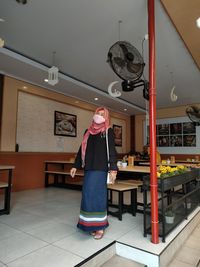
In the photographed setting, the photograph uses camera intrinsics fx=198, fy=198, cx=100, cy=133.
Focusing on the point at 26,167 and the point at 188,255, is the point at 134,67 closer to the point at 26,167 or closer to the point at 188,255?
the point at 188,255

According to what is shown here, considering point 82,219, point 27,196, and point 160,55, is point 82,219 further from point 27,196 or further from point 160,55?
point 160,55

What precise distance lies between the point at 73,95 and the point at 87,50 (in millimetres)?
2608

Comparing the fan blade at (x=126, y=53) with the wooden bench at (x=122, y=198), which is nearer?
the fan blade at (x=126, y=53)

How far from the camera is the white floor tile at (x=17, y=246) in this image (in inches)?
74.3

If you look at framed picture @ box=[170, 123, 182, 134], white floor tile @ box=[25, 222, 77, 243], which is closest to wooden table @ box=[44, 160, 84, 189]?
white floor tile @ box=[25, 222, 77, 243]

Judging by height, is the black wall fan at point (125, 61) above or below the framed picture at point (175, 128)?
above

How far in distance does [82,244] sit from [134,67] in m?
2.39

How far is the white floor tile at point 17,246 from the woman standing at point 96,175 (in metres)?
0.53

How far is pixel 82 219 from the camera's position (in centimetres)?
233

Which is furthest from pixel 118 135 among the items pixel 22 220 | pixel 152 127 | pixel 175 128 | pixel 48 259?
pixel 48 259

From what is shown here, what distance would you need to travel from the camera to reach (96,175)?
7.66 ft

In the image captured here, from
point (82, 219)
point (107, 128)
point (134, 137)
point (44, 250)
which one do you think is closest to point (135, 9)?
point (107, 128)

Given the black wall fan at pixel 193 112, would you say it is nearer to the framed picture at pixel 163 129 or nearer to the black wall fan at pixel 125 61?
the framed picture at pixel 163 129

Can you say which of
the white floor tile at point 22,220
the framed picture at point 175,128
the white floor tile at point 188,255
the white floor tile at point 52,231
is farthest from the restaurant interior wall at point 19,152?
the framed picture at point 175,128
